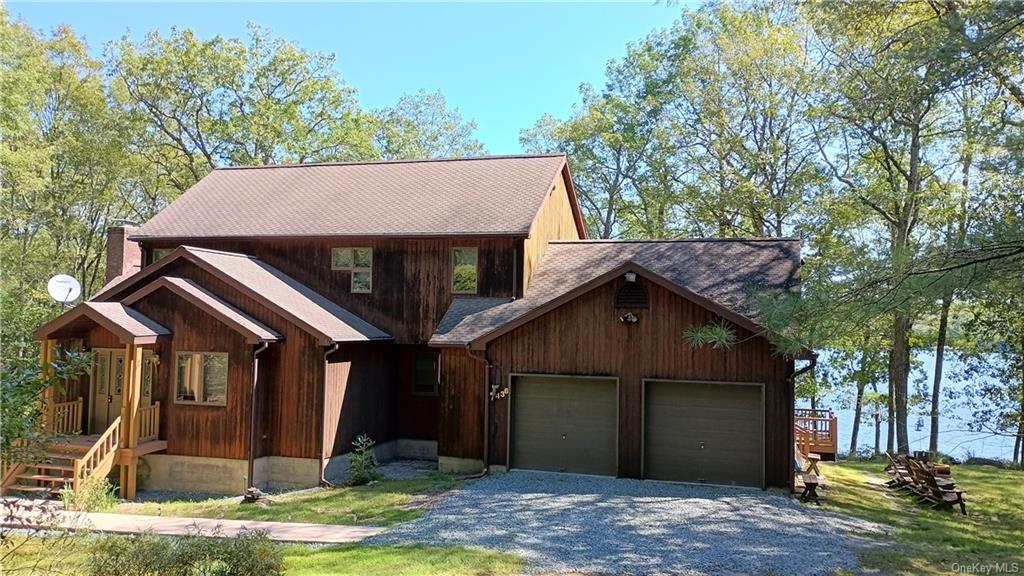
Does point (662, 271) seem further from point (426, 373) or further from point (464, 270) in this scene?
point (426, 373)

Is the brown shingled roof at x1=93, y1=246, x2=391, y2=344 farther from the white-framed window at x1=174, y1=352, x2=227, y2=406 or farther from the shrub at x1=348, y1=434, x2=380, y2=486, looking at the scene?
the shrub at x1=348, y1=434, x2=380, y2=486

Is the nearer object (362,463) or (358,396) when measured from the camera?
(362,463)

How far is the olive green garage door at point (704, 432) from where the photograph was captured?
13625 millimetres

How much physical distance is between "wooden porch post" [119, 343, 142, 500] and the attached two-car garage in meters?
7.88

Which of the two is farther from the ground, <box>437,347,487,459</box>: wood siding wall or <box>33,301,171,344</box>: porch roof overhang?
<box>33,301,171,344</box>: porch roof overhang

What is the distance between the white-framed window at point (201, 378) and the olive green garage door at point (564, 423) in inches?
252

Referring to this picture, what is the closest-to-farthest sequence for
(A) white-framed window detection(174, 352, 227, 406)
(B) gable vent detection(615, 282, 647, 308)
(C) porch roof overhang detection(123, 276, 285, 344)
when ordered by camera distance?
(B) gable vent detection(615, 282, 647, 308) → (C) porch roof overhang detection(123, 276, 285, 344) → (A) white-framed window detection(174, 352, 227, 406)

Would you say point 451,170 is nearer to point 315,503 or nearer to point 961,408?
point 315,503

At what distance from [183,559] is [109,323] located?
30.3ft

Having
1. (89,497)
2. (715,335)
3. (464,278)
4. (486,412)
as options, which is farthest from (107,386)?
(715,335)

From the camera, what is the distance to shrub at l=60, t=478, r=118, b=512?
12.7m

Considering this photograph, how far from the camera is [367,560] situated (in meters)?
8.80

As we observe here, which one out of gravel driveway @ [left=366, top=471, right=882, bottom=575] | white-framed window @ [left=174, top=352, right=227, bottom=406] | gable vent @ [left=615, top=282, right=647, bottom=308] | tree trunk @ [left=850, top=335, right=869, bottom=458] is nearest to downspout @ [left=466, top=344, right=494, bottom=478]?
gravel driveway @ [left=366, top=471, right=882, bottom=575]

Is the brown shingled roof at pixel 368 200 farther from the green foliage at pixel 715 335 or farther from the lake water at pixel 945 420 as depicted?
the lake water at pixel 945 420
